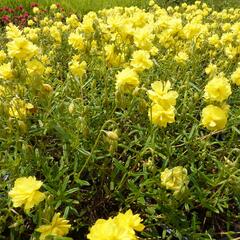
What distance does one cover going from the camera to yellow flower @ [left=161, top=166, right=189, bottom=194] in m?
1.57

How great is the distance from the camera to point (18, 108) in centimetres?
192

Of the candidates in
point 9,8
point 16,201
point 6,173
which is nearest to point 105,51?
point 6,173

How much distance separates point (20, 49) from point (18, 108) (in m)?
0.27

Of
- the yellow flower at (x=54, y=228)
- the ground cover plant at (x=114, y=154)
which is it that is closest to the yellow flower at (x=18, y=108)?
the ground cover plant at (x=114, y=154)

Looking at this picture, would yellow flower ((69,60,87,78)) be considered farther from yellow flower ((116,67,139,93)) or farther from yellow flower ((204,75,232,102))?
yellow flower ((204,75,232,102))

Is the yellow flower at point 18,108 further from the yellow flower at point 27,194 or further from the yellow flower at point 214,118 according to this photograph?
the yellow flower at point 214,118

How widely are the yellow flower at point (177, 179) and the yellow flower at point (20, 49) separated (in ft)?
2.86

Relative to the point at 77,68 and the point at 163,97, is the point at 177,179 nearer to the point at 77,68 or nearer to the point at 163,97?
the point at 163,97

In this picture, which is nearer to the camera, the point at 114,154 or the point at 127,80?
the point at 127,80

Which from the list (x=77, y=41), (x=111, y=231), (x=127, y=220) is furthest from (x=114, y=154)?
(x=111, y=231)

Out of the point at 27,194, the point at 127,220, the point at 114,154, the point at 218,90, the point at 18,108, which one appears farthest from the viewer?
the point at 114,154

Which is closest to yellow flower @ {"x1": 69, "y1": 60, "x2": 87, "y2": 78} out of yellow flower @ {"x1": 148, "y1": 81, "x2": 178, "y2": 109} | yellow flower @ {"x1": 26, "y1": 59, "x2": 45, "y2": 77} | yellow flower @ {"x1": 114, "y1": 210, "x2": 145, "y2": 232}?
yellow flower @ {"x1": 26, "y1": 59, "x2": 45, "y2": 77}

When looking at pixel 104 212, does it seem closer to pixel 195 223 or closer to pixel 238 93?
pixel 195 223

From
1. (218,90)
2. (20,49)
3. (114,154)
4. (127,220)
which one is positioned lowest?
(114,154)
